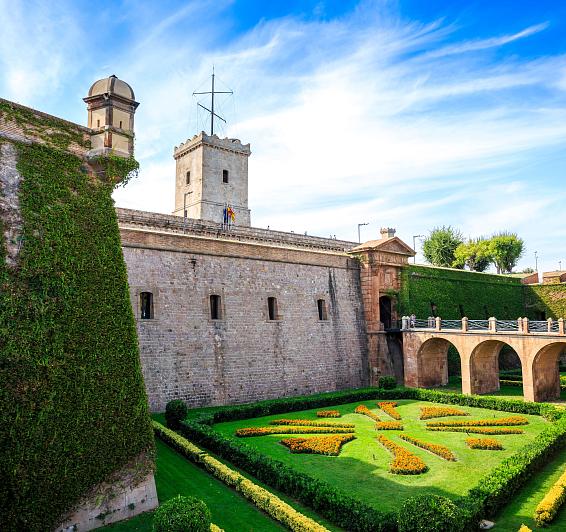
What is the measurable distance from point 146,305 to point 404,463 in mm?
11349

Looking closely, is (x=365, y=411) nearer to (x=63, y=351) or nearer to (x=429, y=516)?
(x=429, y=516)

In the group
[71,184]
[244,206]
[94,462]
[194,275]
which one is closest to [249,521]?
[94,462]

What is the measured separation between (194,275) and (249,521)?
11997 mm

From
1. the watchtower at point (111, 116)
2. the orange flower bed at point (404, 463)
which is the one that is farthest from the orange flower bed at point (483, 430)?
the watchtower at point (111, 116)

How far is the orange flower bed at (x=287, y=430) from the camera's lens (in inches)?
642

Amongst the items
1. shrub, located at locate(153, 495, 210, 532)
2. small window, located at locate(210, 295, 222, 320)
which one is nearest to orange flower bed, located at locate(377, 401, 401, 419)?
small window, located at locate(210, 295, 222, 320)

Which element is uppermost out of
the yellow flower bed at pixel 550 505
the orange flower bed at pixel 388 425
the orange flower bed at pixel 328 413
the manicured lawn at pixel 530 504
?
the orange flower bed at pixel 328 413

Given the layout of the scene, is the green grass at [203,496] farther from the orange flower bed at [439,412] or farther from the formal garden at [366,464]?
the orange flower bed at [439,412]

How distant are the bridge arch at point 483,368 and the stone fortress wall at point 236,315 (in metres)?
5.64

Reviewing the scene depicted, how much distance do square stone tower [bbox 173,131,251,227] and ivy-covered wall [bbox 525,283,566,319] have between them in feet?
77.2

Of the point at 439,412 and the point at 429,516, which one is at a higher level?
the point at 429,516

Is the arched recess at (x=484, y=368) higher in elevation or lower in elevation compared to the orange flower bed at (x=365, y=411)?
higher

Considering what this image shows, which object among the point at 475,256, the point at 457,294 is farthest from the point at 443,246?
the point at 457,294

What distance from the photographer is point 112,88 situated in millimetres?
11375
